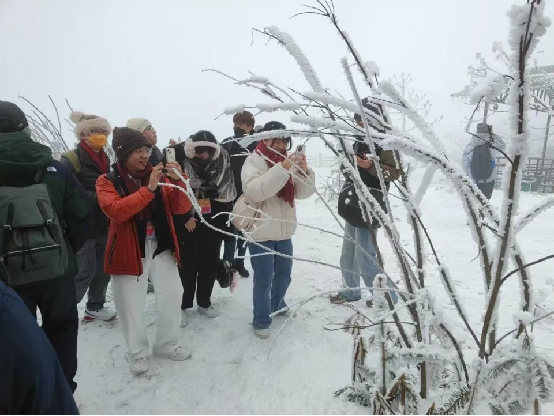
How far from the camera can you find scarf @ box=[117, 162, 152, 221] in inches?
85.7

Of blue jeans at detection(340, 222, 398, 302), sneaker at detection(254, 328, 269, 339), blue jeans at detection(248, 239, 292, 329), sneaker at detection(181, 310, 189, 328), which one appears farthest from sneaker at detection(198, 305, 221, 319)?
blue jeans at detection(340, 222, 398, 302)

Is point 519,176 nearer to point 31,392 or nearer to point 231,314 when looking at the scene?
point 31,392

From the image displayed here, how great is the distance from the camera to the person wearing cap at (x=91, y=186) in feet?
9.21

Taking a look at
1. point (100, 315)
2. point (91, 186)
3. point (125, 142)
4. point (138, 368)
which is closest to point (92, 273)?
point (100, 315)

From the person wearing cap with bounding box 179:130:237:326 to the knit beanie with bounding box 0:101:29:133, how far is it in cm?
120

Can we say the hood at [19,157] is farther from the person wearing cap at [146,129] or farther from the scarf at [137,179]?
the person wearing cap at [146,129]

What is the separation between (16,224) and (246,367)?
1531 millimetres

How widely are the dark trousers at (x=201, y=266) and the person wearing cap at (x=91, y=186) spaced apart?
715mm

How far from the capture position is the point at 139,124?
12.1ft

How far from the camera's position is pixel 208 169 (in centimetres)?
294

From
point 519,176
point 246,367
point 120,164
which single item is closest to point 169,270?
point 120,164

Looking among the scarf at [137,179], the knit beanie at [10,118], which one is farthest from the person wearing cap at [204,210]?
the knit beanie at [10,118]

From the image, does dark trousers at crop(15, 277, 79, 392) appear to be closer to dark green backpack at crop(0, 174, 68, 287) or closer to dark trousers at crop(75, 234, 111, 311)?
dark green backpack at crop(0, 174, 68, 287)

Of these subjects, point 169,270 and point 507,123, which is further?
point 169,270
